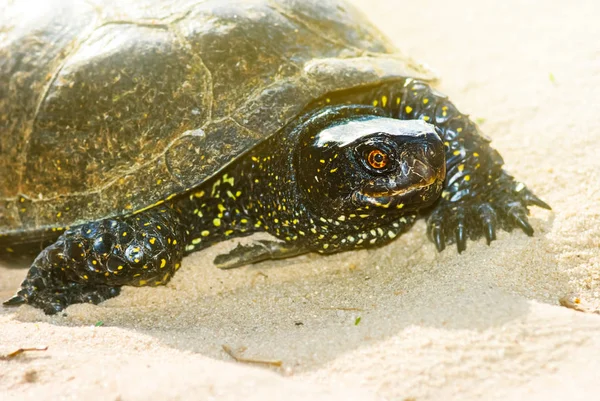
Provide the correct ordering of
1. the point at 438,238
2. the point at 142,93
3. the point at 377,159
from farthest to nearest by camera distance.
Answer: the point at 438,238, the point at 142,93, the point at 377,159

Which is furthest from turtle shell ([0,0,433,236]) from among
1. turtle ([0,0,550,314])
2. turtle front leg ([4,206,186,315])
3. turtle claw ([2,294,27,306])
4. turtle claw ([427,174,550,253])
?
turtle claw ([427,174,550,253])

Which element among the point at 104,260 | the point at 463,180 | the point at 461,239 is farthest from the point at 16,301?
the point at 463,180

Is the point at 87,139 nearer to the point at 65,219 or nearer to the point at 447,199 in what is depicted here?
the point at 65,219

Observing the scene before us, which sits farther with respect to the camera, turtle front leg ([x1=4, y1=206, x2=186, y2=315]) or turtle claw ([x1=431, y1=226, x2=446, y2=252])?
turtle claw ([x1=431, y1=226, x2=446, y2=252])

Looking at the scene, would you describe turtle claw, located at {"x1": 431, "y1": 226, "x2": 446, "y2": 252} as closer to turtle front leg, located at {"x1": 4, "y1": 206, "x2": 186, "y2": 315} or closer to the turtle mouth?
the turtle mouth

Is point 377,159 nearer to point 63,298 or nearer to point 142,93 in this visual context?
point 142,93

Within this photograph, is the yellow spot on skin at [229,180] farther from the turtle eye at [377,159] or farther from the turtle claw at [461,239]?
the turtle claw at [461,239]

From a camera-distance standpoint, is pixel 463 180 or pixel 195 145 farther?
pixel 463 180
